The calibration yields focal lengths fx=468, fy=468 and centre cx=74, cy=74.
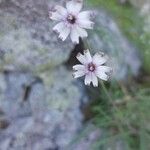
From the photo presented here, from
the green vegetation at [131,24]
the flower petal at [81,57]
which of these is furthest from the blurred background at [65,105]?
the flower petal at [81,57]

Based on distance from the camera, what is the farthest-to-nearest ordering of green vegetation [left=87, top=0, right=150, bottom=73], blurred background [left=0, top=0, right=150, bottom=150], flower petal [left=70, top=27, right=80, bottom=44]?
green vegetation [left=87, top=0, right=150, bottom=73] → blurred background [left=0, top=0, right=150, bottom=150] → flower petal [left=70, top=27, right=80, bottom=44]

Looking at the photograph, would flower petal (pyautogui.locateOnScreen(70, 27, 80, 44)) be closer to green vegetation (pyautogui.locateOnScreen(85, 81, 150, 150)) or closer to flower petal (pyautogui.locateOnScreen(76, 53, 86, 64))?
flower petal (pyautogui.locateOnScreen(76, 53, 86, 64))

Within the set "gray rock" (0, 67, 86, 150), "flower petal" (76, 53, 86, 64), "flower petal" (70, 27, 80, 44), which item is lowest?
"flower petal" (76, 53, 86, 64)

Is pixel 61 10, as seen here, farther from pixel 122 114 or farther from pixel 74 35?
pixel 122 114

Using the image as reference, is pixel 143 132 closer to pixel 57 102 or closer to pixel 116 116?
pixel 116 116

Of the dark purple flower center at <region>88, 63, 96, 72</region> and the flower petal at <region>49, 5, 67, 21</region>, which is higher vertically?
the flower petal at <region>49, 5, 67, 21</region>

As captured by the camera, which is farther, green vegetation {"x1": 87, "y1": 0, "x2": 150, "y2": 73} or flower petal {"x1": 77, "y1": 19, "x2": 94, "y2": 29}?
green vegetation {"x1": 87, "y1": 0, "x2": 150, "y2": 73}

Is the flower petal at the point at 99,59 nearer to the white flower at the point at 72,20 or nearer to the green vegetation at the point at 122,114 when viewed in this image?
the white flower at the point at 72,20

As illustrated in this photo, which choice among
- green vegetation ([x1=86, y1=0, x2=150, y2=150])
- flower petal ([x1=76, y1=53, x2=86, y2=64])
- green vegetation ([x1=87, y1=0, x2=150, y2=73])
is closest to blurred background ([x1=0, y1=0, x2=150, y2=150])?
green vegetation ([x1=86, y1=0, x2=150, y2=150])

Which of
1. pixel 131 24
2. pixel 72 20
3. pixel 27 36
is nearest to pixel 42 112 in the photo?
pixel 27 36
